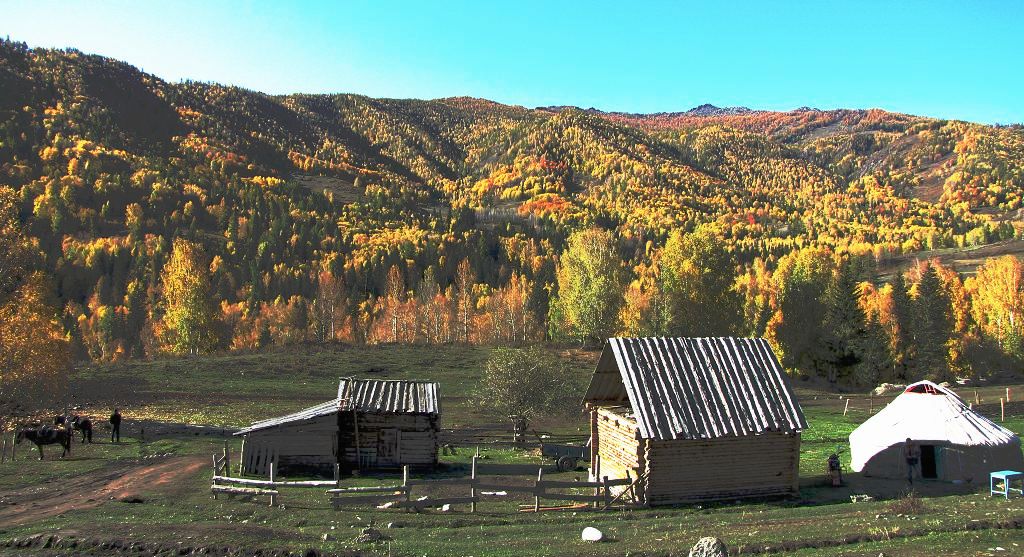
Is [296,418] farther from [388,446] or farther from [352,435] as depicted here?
[388,446]

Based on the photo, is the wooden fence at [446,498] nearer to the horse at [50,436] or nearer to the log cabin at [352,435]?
the log cabin at [352,435]

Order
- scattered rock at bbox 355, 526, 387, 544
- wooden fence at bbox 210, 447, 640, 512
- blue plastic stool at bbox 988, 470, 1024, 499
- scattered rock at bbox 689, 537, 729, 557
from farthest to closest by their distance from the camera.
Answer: wooden fence at bbox 210, 447, 640, 512
blue plastic stool at bbox 988, 470, 1024, 499
scattered rock at bbox 355, 526, 387, 544
scattered rock at bbox 689, 537, 729, 557

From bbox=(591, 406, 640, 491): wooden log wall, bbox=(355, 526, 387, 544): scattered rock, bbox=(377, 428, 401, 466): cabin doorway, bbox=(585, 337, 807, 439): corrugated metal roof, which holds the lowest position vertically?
bbox=(377, 428, 401, 466): cabin doorway

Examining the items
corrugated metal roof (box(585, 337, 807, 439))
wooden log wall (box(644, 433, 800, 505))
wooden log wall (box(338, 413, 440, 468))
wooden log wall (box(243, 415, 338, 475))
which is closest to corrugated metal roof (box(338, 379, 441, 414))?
wooden log wall (box(338, 413, 440, 468))

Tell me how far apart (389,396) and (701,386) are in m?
17.0

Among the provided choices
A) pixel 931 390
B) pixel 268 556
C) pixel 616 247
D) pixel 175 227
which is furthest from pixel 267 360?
pixel 175 227

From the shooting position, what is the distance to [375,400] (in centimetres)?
3397

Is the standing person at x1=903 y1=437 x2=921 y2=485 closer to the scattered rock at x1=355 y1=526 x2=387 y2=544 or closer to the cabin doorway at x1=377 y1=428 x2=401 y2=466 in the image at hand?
the scattered rock at x1=355 y1=526 x2=387 y2=544

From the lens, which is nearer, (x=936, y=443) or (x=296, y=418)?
(x=936, y=443)

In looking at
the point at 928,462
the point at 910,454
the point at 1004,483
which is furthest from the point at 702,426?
the point at 928,462

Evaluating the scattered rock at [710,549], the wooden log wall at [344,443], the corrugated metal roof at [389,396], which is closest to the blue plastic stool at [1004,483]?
the scattered rock at [710,549]

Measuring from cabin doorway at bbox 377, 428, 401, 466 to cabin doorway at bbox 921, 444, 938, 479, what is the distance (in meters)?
24.1

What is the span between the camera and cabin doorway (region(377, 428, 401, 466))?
32969 mm

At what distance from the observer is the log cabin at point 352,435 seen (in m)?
31.2
